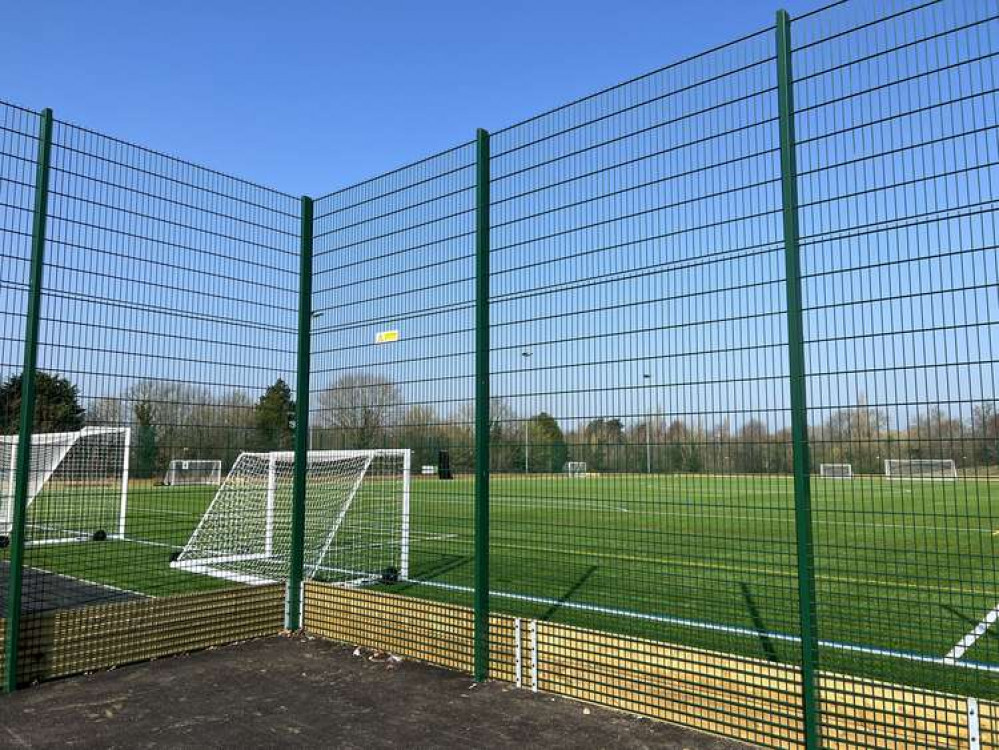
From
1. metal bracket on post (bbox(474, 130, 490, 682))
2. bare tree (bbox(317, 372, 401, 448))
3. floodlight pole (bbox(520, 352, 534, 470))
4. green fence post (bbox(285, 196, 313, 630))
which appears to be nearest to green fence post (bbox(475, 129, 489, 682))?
metal bracket on post (bbox(474, 130, 490, 682))

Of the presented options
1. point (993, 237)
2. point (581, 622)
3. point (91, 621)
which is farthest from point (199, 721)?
point (993, 237)

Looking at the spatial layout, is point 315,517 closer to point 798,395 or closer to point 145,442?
point 145,442

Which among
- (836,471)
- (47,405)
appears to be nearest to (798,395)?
(836,471)

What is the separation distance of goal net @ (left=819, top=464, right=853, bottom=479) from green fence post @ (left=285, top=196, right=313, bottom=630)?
4.72m

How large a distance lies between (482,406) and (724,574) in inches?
285

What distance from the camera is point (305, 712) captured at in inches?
190

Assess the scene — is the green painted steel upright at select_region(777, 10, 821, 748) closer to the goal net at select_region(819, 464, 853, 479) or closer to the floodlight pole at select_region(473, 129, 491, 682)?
the goal net at select_region(819, 464, 853, 479)

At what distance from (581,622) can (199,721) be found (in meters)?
4.23

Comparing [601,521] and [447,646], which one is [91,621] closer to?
[447,646]

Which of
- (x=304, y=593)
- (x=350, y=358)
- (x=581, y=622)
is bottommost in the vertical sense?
(x=581, y=622)

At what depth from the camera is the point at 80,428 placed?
6008mm

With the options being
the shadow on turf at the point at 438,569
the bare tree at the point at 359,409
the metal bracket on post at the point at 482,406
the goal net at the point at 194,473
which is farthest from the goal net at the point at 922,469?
the shadow on turf at the point at 438,569

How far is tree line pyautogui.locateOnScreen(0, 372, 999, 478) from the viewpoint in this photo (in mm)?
3918

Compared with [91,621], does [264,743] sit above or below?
below
